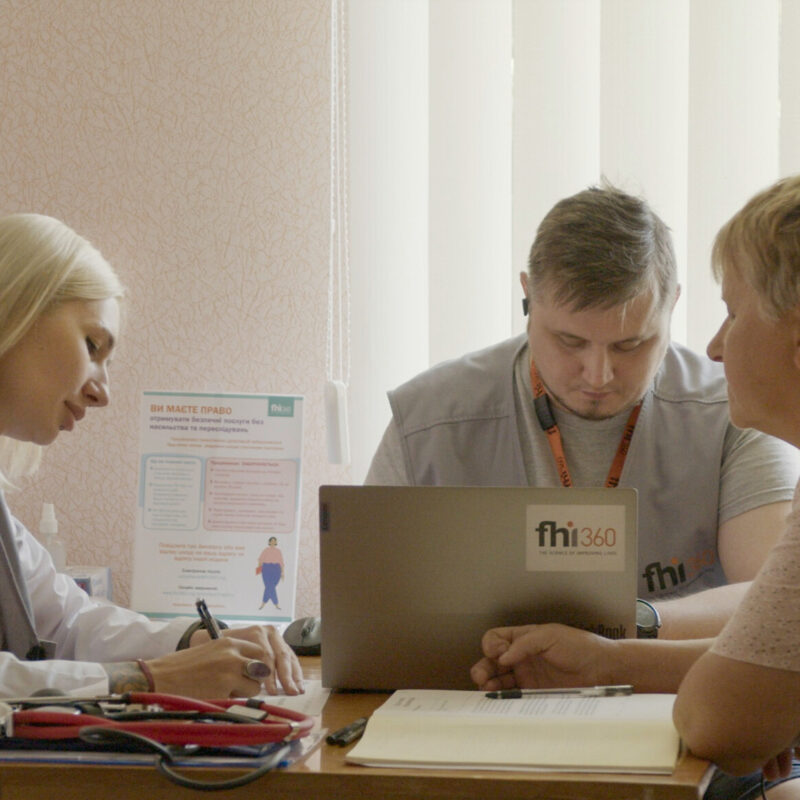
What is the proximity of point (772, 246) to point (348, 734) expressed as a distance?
672 mm

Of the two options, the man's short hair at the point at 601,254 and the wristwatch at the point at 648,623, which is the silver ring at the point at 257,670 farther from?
the man's short hair at the point at 601,254

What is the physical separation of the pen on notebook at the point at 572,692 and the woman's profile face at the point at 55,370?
0.85 metres

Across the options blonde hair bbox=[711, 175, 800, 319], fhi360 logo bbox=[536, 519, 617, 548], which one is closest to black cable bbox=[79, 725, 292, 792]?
fhi360 logo bbox=[536, 519, 617, 548]

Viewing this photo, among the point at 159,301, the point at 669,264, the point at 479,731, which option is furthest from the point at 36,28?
the point at 479,731

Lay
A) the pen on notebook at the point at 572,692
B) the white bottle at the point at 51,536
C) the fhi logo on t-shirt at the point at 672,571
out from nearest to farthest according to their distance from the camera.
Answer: the pen on notebook at the point at 572,692 → the fhi logo on t-shirt at the point at 672,571 → the white bottle at the point at 51,536

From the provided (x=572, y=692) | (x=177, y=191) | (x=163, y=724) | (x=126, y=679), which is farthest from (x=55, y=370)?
(x=572, y=692)

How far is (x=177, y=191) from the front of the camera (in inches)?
90.3

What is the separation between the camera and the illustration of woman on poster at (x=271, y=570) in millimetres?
2148

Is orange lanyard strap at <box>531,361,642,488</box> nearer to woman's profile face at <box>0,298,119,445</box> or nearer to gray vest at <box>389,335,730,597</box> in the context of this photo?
gray vest at <box>389,335,730,597</box>

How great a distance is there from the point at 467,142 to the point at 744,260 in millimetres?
1064

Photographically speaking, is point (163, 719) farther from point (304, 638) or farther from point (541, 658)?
point (304, 638)

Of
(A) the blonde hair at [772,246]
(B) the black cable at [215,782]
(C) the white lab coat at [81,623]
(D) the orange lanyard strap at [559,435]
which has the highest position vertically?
(A) the blonde hair at [772,246]

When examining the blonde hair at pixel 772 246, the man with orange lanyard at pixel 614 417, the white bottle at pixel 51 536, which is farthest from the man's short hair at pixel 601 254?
the white bottle at pixel 51 536

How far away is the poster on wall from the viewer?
216 centimetres
